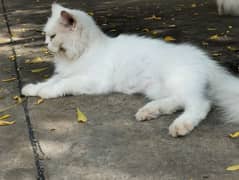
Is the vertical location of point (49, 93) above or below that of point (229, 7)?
above

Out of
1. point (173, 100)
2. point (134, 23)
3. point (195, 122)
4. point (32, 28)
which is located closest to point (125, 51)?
point (173, 100)

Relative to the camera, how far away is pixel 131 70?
479cm

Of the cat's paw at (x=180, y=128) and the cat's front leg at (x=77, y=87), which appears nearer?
the cat's paw at (x=180, y=128)

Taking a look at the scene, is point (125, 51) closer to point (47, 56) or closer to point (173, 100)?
point (173, 100)

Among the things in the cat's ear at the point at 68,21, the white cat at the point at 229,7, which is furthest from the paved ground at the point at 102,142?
the white cat at the point at 229,7

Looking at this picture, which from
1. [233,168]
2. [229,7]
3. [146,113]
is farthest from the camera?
[229,7]

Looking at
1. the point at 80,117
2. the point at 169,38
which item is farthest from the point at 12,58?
the point at 80,117

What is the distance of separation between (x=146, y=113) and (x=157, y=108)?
13cm

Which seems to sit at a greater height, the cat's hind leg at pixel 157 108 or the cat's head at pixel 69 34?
the cat's head at pixel 69 34

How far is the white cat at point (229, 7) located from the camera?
8273 mm

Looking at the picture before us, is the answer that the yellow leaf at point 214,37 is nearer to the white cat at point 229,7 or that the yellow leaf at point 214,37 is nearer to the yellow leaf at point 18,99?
the white cat at point 229,7

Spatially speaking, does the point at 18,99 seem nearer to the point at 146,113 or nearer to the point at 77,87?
the point at 77,87

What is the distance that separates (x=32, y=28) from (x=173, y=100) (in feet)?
16.7

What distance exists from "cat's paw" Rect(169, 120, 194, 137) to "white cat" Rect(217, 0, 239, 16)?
16.8 ft
